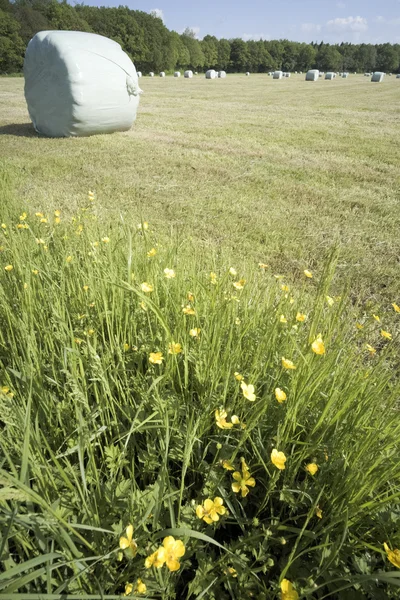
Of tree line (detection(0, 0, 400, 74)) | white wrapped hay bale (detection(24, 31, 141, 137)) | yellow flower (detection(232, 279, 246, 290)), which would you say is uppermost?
tree line (detection(0, 0, 400, 74))

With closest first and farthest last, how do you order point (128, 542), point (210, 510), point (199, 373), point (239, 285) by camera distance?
point (128, 542) < point (210, 510) < point (199, 373) < point (239, 285)

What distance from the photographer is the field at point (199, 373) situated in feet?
2.73

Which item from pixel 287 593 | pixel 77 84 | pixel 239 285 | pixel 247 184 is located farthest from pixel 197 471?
pixel 77 84

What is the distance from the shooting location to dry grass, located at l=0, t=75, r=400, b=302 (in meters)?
3.29

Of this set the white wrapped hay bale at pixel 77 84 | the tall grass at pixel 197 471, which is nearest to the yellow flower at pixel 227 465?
the tall grass at pixel 197 471

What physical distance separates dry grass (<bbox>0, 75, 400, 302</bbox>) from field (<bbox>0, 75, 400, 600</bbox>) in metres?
0.04

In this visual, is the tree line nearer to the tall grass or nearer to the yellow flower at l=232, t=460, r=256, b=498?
the tall grass

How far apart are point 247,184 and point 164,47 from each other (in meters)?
53.7

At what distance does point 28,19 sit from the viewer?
37250 mm

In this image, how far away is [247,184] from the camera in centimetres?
507

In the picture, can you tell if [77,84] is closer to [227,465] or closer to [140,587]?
[227,465]

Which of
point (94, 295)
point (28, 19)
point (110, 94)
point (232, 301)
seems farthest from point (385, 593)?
point (28, 19)

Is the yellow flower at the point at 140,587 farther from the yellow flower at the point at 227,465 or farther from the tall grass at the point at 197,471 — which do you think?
the yellow flower at the point at 227,465

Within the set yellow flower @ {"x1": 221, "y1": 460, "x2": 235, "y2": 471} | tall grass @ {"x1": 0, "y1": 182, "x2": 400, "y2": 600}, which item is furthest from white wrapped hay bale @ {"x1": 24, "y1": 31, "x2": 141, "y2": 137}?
yellow flower @ {"x1": 221, "y1": 460, "x2": 235, "y2": 471}
